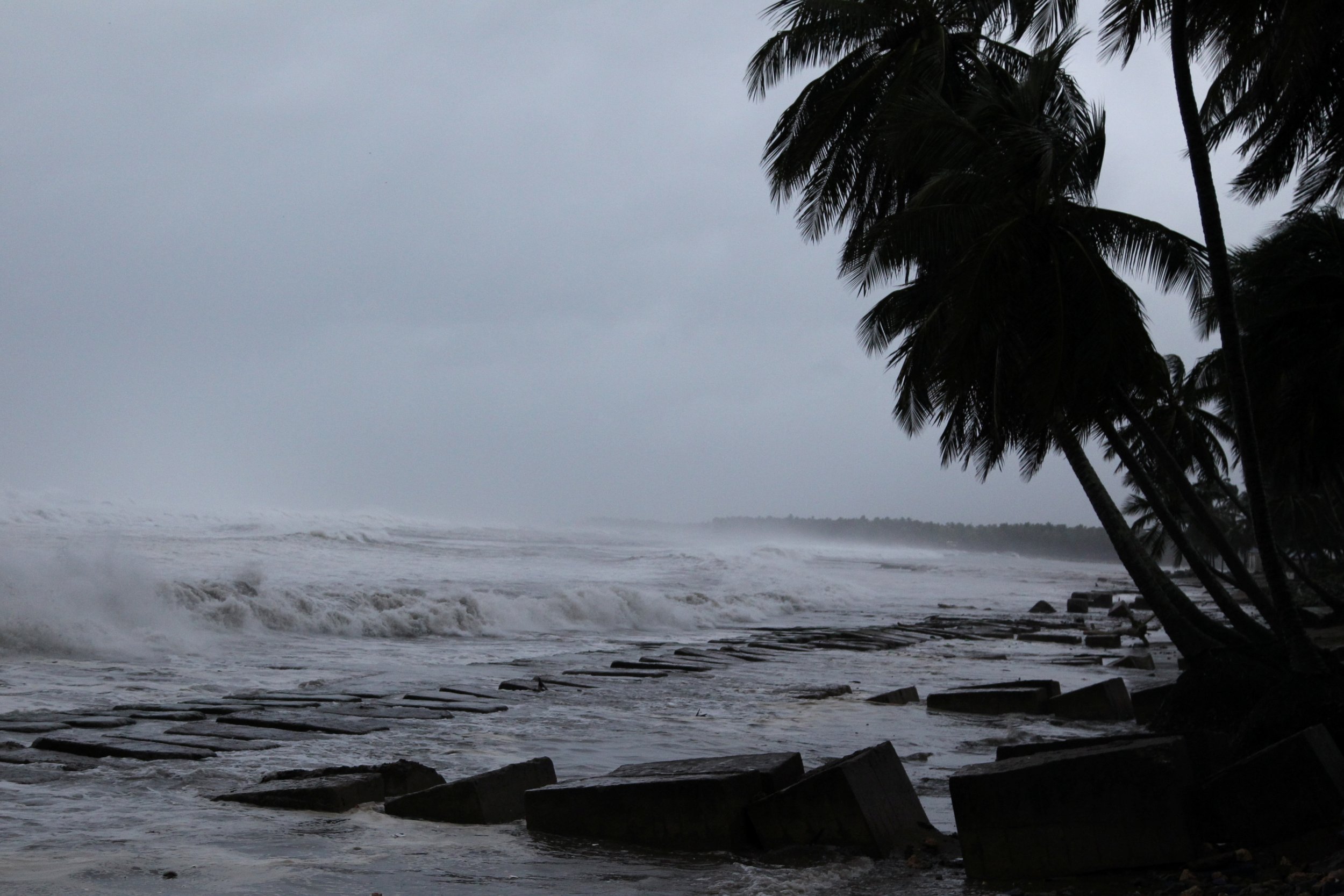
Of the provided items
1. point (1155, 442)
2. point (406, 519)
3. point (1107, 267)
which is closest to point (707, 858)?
point (1107, 267)

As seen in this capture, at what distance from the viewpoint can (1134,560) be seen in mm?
11148

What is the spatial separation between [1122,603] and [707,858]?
88.6 ft

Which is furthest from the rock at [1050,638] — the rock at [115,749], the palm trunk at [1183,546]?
the rock at [115,749]

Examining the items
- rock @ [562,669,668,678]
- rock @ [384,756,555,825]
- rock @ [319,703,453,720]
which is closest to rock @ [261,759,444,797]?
rock @ [384,756,555,825]

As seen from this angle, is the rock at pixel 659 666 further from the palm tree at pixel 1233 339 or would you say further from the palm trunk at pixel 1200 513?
the palm tree at pixel 1233 339

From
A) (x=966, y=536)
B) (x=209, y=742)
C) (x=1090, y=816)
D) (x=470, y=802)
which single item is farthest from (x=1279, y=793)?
(x=966, y=536)

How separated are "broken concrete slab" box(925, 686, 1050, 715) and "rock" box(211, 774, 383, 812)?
6424 millimetres

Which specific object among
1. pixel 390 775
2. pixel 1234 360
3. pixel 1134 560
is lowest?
pixel 390 775

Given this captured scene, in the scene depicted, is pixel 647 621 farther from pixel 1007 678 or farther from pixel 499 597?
pixel 1007 678

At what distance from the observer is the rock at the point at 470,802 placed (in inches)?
225

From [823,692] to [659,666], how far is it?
9.19ft

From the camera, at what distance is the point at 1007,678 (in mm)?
13930

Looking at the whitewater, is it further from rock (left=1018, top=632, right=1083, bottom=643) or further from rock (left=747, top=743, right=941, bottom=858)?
rock (left=1018, top=632, right=1083, bottom=643)

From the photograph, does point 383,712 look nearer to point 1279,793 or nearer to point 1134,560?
point 1279,793
